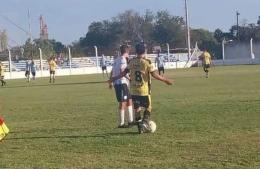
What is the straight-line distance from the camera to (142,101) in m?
12.8

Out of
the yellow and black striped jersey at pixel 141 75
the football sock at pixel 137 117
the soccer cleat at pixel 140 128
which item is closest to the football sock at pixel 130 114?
the football sock at pixel 137 117

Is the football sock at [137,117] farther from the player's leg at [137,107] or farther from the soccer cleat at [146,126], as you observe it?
the soccer cleat at [146,126]

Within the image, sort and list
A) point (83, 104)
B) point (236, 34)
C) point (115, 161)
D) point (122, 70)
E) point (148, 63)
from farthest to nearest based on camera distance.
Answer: point (236, 34) → point (83, 104) → point (122, 70) → point (148, 63) → point (115, 161)

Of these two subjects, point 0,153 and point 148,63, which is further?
point 148,63

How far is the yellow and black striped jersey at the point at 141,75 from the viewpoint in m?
12.7

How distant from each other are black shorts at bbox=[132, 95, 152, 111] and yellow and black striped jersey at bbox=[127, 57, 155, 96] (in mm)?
85

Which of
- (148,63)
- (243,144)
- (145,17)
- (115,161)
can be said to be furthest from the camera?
(145,17)

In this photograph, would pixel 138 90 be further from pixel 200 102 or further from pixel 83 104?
pixel 83 104

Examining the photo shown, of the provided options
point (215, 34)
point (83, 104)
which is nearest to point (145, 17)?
point (215, 34)

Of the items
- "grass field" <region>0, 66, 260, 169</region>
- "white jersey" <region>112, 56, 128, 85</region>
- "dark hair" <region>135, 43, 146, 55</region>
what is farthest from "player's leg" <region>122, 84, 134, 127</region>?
"dark hair" <region>135, 43, 146, 55</region>

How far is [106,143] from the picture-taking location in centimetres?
1132

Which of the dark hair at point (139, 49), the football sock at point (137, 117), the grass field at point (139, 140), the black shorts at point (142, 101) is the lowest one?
the grass field at point (139, 140)

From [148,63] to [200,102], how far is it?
266 inches

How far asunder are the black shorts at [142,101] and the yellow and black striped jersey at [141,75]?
0.09 metres
